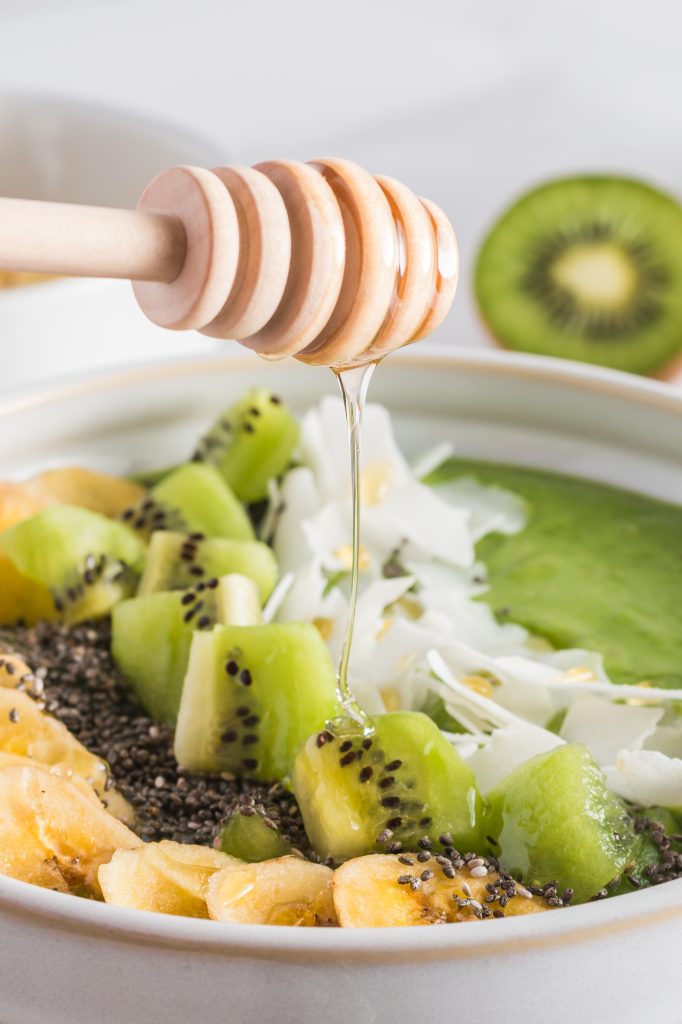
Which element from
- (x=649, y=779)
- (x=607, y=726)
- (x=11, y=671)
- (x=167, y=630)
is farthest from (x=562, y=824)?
(x=11, y=671)

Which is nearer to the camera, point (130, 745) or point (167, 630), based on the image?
point (130, 745)

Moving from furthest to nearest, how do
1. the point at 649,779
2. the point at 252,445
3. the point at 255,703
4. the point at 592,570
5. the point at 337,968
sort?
the point at 252,445
the point at 592,570
the point at 255,703
the point at 649,779
the point at 337,968

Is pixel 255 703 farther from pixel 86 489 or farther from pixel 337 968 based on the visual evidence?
pixel 86 489

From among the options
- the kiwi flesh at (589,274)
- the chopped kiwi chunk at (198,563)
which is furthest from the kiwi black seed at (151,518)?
the kiwi flesh at (589,274)

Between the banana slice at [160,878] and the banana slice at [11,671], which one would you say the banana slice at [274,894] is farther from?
the banana slice at [11,671]

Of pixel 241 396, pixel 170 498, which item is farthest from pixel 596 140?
pixel 170 498

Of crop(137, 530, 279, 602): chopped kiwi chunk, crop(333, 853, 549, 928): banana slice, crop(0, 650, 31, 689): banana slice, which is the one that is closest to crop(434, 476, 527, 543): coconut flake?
crop(137, 530, 279, 602): chopped kiwi chunk

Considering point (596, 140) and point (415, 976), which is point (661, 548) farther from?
point (596, 140)
